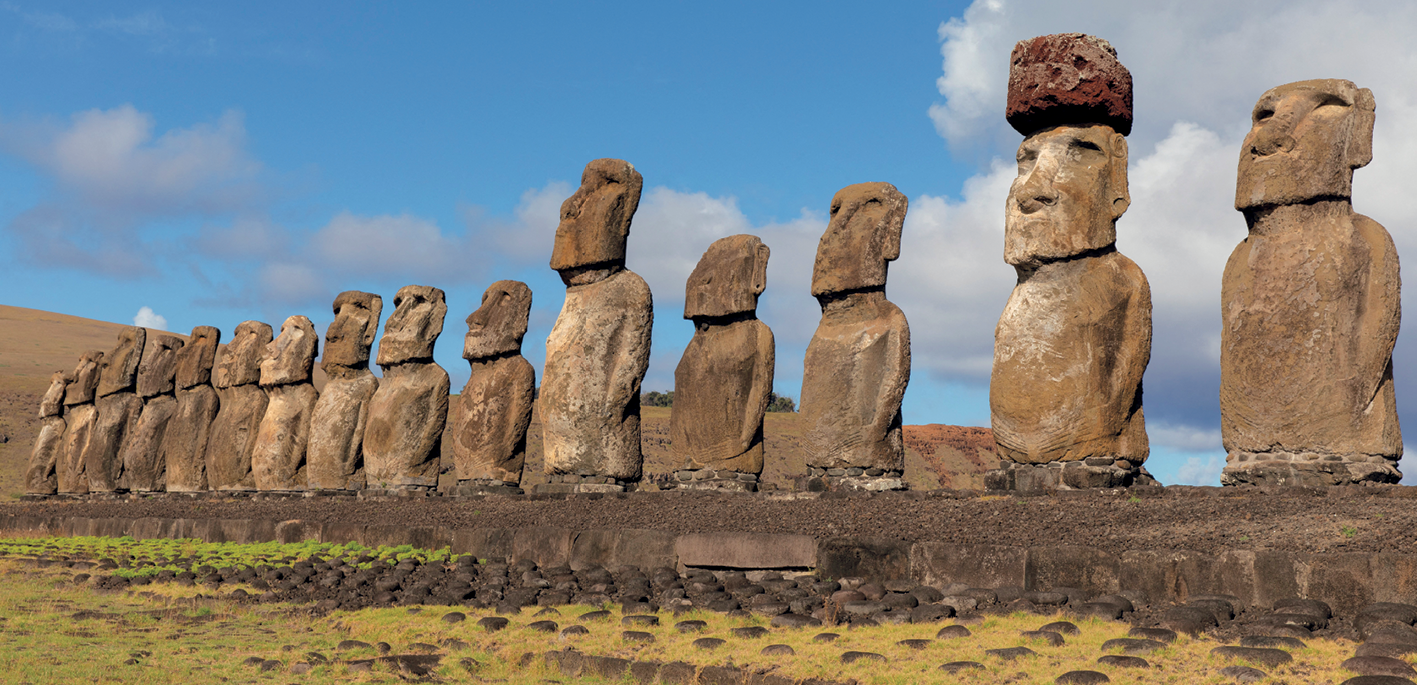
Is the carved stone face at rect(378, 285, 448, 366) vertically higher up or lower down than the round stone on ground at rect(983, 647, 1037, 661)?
higher up

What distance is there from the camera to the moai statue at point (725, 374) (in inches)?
458

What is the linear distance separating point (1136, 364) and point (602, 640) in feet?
17.1

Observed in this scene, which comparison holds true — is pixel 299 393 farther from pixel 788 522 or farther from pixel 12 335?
pixel 12 335

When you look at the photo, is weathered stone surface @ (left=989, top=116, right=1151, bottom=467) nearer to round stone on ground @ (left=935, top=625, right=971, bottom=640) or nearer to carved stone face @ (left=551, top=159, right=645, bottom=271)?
round stone on ground @ (left=935, top=625, right=971, bottom=640)

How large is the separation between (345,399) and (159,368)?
6811 mm

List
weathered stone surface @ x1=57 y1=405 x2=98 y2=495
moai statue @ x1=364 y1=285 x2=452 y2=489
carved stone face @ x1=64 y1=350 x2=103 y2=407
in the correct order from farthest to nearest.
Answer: carved stone face @ x1=64 y1=350 x2=103 y2=407 < weathered stone surface @ x1=57 y1=405 x2=98 y2=495 < moai statue @ x1=364 y1=285 x2=452 y2=489

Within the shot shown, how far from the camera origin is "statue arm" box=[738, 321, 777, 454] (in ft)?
38.0

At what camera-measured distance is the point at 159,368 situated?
2111 cm

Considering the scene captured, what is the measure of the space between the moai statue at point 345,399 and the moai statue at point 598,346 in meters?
4.05

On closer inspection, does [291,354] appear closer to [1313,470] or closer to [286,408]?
[286,408]

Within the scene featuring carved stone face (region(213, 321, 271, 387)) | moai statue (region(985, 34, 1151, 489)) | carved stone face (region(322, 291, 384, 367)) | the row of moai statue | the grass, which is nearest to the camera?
the grass

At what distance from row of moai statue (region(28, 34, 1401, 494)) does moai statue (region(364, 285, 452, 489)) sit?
3cm


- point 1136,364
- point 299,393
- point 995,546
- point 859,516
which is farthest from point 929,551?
point 299,393

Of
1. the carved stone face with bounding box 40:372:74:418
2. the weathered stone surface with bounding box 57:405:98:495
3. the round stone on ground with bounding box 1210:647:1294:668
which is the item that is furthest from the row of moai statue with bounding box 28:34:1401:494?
the carved stone face with bounding box 40:372:74:418
